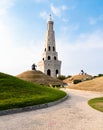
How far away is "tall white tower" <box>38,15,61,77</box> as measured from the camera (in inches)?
3755

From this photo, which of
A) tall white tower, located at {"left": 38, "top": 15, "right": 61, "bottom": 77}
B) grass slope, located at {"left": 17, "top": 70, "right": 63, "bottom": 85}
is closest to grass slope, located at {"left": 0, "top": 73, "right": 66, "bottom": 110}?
grass slope, located at {"left": 17, "top": 70, "right": 63, "bottom": 85}

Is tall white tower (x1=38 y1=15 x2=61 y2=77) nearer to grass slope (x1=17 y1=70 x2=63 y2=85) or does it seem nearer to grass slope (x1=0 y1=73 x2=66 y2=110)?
grass slope (x1=17 y1=70 x2=63 y2=85)

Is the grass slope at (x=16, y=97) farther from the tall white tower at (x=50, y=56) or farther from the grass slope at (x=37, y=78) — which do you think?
the tall white tower at (x=50, y=56)

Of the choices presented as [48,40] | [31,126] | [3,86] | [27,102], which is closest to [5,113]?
[27,102]

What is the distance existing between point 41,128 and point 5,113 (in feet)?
17.5

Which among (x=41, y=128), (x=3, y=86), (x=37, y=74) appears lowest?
(x=41, y=128)

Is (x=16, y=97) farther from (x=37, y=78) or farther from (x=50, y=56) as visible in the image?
(x=50, y=56)

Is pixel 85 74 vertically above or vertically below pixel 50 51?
below

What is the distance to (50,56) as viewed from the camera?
9788 centimetres

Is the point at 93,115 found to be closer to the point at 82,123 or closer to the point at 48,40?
the point at 82,123

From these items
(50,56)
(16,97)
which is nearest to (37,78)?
(50,56)

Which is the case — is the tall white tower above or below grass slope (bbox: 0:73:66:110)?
above

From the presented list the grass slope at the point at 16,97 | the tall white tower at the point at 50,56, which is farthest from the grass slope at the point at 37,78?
the grass slope at the point at 16,97

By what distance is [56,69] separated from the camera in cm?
9944
